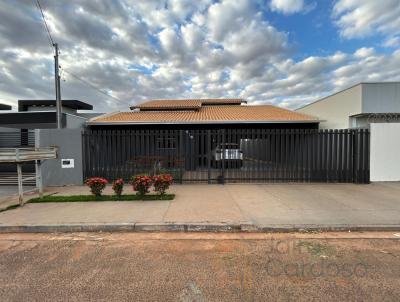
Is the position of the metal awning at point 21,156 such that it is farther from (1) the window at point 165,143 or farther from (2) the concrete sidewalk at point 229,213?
(1) the window at point 165,143

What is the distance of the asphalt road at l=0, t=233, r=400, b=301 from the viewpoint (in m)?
2.88

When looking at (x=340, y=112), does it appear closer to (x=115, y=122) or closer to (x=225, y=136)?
(x=225, y=136)

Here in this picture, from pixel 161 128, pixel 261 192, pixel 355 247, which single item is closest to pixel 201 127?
pixel 161 128

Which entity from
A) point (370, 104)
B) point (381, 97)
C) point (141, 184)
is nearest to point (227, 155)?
point (141, 184)

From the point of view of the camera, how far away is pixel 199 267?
353cm

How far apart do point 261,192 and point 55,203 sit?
240 inches

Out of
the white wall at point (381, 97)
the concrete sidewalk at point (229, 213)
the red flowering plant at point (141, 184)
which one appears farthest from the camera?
the white wall at point (381, 97)

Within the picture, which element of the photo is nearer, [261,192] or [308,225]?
[308,225]

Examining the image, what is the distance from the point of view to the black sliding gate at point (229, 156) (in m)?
9.82

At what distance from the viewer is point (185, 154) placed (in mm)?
10102

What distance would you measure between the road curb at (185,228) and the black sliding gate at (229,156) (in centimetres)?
473

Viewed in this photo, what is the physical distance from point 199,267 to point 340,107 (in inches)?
507

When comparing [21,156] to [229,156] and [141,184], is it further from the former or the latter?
[229,156]

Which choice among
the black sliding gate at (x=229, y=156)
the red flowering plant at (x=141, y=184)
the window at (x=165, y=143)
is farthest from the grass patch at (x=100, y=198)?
the window at (x=165, y=143)
